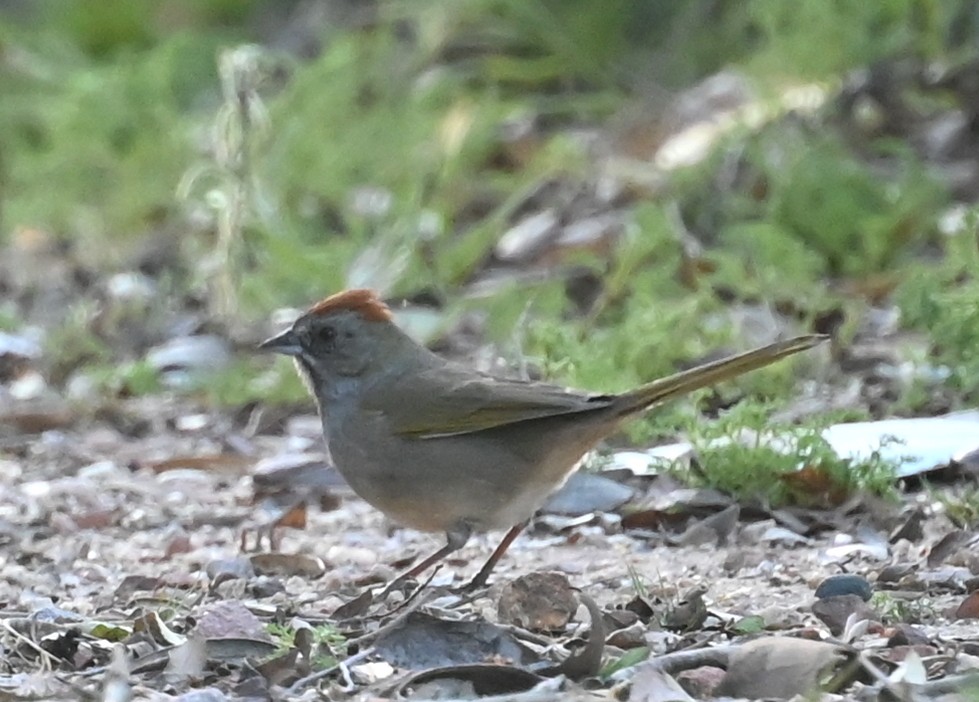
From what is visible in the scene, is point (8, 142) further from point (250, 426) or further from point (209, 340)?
point (250, 426)

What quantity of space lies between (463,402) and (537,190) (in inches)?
143

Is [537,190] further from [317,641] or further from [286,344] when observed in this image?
[317,641]

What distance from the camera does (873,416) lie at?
5.07 meters

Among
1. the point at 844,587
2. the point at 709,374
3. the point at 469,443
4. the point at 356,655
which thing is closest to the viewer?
the point at 356,655

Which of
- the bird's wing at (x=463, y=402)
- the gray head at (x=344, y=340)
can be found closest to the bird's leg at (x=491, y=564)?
the bird's wing at (x=463, y=402)

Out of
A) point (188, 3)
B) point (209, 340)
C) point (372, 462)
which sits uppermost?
point (188, 3)

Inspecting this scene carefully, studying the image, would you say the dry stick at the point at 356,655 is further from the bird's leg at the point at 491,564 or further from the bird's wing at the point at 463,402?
the bird's wing at the point at 463,402

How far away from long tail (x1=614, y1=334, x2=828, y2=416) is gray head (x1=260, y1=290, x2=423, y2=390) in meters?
0.69

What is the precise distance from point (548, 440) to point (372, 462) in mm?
387

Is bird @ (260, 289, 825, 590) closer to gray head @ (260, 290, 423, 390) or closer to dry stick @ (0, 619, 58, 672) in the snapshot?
gray head @ (260, 290, 423, 390)

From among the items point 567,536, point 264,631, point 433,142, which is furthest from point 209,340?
point 264,631

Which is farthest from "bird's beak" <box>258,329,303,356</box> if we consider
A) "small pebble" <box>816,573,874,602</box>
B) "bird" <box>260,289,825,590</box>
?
"small pebble" <box>816,573,874,602</box>

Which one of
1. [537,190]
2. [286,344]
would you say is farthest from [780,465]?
[537,190]

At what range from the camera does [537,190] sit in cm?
782
